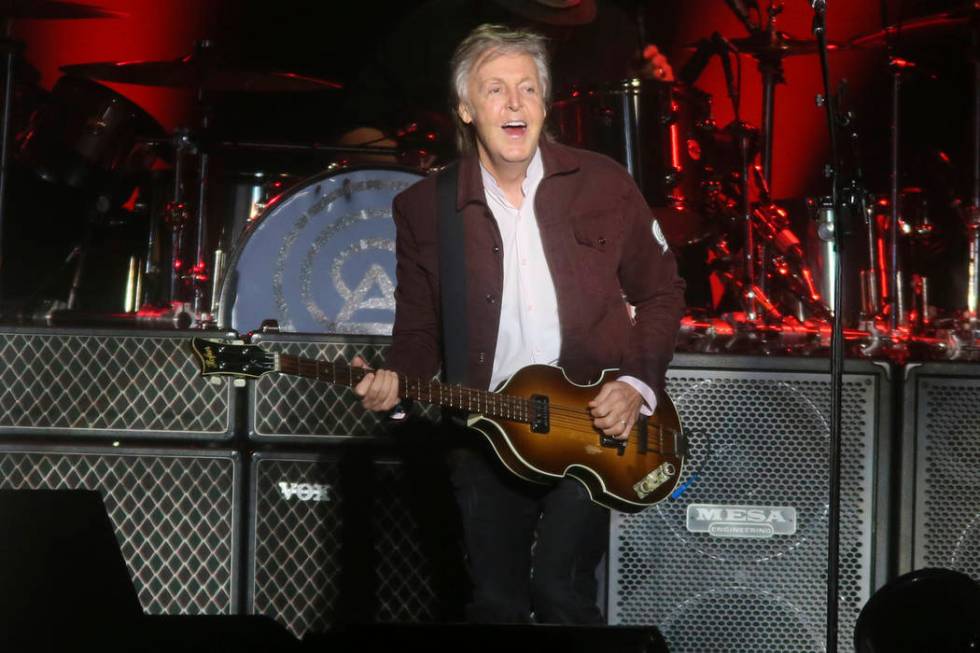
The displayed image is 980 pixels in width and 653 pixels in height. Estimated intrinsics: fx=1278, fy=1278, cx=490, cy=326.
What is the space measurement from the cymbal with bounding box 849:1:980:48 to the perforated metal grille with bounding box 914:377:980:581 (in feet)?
8.11

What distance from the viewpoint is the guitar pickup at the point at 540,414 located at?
3475 millimetres

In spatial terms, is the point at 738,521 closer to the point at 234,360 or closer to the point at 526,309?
the point at 526,309

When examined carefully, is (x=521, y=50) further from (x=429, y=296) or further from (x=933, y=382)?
(x=933, y=382)

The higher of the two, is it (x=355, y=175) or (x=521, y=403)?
(x=355, y=175)

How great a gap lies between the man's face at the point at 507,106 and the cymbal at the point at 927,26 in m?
3.38

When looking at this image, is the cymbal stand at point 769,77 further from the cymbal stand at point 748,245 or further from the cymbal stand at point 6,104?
the cymbal stand at point 6,104

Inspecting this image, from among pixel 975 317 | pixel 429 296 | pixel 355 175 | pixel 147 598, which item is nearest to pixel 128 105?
pixel 355 175

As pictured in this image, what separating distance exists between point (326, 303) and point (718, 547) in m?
1.80

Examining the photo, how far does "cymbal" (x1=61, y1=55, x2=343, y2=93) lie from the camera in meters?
6.20

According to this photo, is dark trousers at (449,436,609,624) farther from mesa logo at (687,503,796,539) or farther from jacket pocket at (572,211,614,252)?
mesa logo at (687,503,796,539)

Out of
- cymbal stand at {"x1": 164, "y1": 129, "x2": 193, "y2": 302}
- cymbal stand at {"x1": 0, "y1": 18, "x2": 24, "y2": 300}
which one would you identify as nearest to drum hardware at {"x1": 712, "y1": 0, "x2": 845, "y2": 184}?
cymbal stand at {"x1": 164, "y1": 129, "x2": 193, "y2": 302}

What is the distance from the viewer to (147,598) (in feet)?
15.3

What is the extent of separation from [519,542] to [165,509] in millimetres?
1649

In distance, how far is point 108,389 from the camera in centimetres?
470
